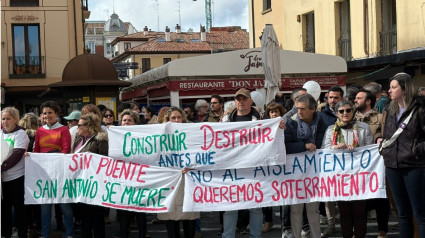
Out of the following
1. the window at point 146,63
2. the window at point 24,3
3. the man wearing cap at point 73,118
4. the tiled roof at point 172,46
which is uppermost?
the tiled roof at point 172,46

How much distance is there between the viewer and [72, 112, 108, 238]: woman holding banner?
7.43 metres

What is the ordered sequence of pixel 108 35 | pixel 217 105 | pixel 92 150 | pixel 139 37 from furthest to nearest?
1. pixel 108 35
2. pixel 139 37
3. pixel 217 105
4. pixel 92 150

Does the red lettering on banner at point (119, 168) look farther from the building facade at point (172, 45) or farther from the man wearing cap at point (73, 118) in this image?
the building facade at point (172, 45)

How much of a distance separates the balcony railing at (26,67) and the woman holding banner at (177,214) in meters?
23.4

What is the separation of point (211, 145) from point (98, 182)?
58.2 inches

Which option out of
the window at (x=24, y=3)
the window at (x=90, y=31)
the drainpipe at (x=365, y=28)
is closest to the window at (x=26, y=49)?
the window at (x=24, y=3)

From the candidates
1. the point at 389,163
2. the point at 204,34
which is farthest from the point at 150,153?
the point at 204,34

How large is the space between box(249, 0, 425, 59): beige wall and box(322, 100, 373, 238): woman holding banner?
11534 millimetres

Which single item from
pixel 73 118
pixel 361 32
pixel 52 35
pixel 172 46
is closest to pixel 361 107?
pixel 73 118

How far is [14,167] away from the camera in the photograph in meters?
7.66

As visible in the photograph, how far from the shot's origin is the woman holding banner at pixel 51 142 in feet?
25.9

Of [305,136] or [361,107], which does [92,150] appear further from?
[361,107]

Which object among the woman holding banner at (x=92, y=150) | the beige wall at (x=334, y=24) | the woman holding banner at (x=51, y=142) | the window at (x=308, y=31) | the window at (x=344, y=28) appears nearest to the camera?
the woman holding banner at (x=92, y=150)

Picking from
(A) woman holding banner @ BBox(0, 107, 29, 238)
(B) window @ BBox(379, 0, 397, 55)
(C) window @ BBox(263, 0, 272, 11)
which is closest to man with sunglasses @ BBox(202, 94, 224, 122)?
(A) woman holding banner @ BBox(0, 107, 29, 238)
